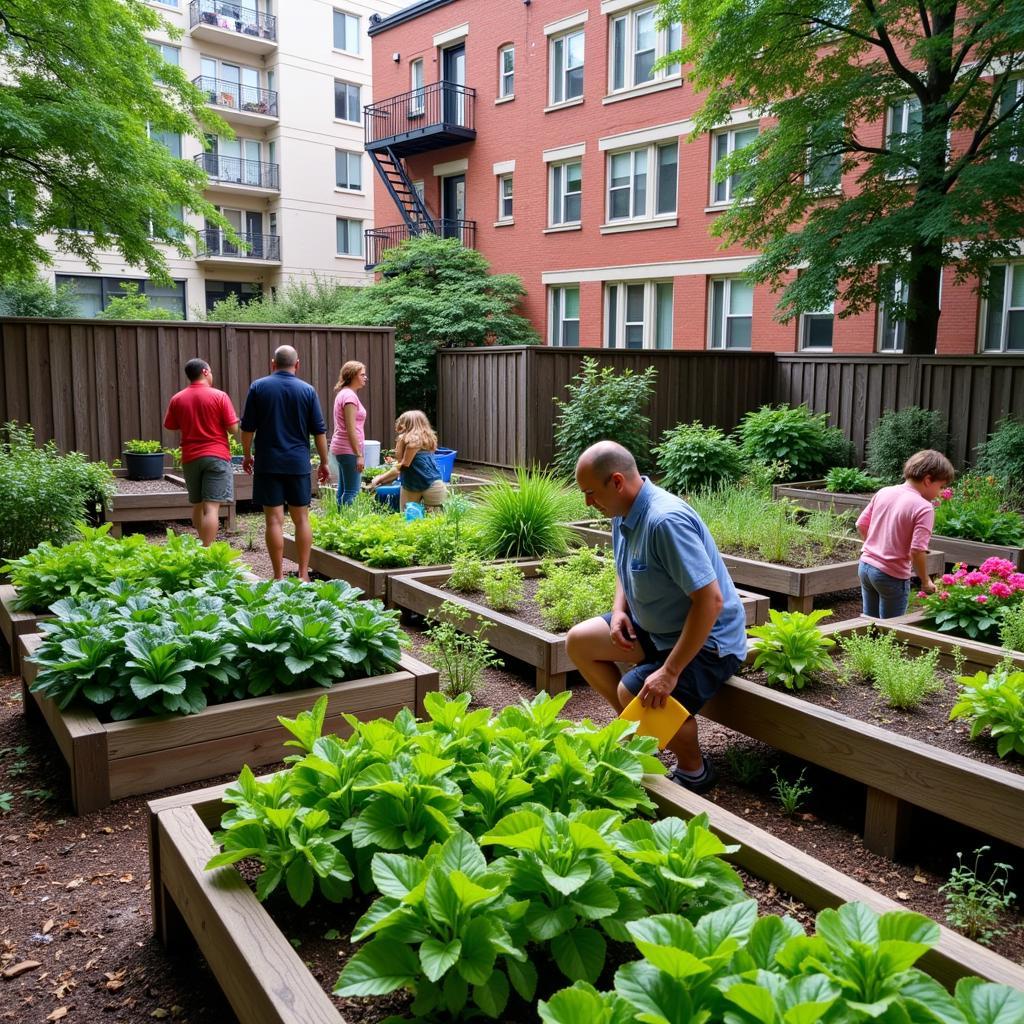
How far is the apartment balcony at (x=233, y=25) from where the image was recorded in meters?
33.9

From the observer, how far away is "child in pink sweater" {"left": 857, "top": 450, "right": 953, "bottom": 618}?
5.73 meters

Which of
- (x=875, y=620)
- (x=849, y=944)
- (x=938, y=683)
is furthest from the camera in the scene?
(x=875, y=620)

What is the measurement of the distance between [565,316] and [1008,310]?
1091cm

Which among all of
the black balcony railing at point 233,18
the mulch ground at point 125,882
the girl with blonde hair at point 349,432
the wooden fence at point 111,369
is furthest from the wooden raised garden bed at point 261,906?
the black balcony railing at point 233,18

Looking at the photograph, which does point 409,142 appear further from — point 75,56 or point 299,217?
point 75,56

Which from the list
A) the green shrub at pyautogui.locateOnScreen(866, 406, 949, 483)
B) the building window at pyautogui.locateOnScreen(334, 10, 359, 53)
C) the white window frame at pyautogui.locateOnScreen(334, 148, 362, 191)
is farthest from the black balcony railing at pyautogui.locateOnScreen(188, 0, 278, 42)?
the green shrub at pyautogui.locateOnScreen(866, 406, 949, 483)

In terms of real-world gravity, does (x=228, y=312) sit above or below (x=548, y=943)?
above

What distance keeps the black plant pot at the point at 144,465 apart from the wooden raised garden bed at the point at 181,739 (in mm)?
7713

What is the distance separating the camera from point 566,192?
960 inches

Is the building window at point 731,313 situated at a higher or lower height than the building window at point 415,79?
lower

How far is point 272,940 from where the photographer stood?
7.66 ft

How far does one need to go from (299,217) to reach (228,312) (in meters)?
8.80

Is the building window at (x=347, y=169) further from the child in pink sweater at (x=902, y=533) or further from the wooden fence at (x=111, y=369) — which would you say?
the child in pink sweater at (x=902, y=533)

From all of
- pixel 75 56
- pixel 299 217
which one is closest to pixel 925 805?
pixel 75 56
